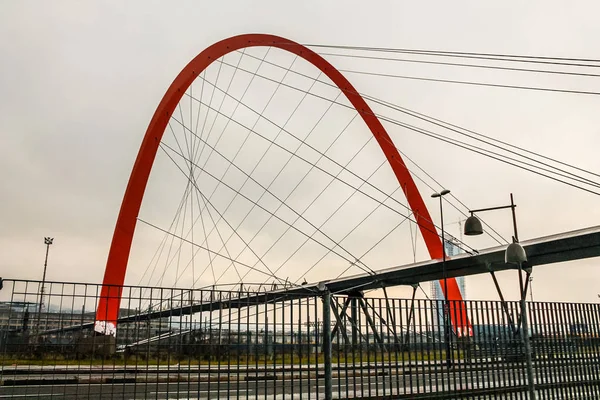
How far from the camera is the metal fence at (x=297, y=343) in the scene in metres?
7.66

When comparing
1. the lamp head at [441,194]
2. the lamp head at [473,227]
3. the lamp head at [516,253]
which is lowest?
the lamp head at [516,253]

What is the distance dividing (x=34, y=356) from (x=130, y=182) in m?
22.1

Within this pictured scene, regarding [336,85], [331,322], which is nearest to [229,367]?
[331,322]

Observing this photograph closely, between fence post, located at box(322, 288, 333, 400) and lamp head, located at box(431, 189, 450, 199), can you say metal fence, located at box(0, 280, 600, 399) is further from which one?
lamp head, located at box(431, 189, 450, 199)

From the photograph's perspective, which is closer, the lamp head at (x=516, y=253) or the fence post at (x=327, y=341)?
the fence post at (x=327, y=341)

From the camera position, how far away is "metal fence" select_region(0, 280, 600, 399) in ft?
25.1

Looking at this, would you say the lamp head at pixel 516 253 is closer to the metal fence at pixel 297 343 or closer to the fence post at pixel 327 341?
the metal fence at pixel 297 343

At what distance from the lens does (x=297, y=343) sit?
870 centimetres

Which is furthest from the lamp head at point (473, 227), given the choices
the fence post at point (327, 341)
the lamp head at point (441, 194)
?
the lamp head at point (441, 194)

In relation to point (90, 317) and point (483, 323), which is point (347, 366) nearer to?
point (483, 323)

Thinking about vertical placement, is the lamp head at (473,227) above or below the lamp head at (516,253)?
above

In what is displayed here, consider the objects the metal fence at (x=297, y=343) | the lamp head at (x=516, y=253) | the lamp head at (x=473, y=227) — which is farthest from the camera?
the lamp head at (x=473, y=227)

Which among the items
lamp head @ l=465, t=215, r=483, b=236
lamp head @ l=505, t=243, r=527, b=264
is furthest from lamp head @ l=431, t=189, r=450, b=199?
lamp head @ l=505, t=243, r=527, b=264

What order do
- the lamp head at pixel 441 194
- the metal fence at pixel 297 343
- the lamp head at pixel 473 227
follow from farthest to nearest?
the lamp head at pixel 441 194 → the lamp head at pixel 473 227 → the metal fence at pixel 297 343
